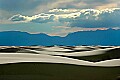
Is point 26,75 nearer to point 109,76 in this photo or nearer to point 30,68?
point 30,68

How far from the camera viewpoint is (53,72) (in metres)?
0.90

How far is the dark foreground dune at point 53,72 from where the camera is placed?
0.87 m

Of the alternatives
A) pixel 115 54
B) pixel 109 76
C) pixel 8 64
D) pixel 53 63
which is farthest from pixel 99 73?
pixel 115 54

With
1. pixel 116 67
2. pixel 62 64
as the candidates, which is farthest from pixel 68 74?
pixel 116 67

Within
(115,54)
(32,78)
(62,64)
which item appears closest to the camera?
(32,78)

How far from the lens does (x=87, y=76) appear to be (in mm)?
913

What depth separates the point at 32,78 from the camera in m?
0.86

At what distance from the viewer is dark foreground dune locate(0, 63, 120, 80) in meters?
0.87

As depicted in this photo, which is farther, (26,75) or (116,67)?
(116,67)

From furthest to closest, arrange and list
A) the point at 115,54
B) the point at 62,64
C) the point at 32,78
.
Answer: the point at 115,54
the point at 62,64
the point at 32,78

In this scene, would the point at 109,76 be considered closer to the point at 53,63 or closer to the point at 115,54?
the point at 53,63

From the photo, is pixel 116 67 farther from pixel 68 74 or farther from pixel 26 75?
pixel 26 75

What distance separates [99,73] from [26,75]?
221 mm

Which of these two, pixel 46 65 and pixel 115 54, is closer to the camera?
pixel 46 65
